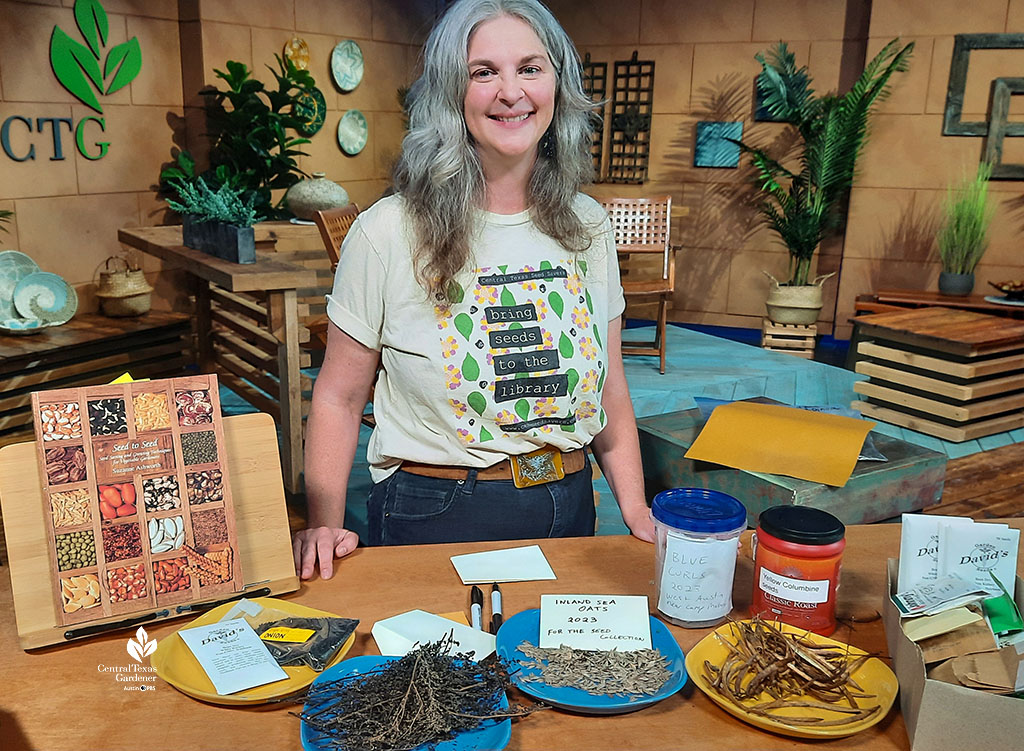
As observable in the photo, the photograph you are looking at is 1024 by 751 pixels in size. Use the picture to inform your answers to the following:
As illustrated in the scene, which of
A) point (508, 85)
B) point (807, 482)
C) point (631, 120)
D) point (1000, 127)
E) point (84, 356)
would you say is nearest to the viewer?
point (508, 85)

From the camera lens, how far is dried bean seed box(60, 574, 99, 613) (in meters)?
1.04

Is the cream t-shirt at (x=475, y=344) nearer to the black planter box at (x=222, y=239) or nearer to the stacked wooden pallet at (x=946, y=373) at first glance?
the black planter box at (x=222, y=239)

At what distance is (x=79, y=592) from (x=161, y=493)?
0.15m

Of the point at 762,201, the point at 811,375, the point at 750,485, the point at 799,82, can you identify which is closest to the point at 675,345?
the point at 811,375

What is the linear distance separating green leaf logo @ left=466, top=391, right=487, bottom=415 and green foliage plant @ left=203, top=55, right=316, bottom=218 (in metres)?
4.25

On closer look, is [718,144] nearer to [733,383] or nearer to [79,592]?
[733,383]

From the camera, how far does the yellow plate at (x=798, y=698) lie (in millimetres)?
901

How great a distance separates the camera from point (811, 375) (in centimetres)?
551

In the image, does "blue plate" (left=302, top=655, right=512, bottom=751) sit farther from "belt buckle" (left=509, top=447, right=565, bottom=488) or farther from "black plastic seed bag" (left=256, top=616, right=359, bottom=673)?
"belt buckle" (left=509, top=447, right=565, bottom=488)

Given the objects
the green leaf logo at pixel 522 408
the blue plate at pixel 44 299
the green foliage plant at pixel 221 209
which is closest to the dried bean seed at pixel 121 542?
the green leaf logo at pixel 522 408

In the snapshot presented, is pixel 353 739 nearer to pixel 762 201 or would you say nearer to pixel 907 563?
pixel 907 563

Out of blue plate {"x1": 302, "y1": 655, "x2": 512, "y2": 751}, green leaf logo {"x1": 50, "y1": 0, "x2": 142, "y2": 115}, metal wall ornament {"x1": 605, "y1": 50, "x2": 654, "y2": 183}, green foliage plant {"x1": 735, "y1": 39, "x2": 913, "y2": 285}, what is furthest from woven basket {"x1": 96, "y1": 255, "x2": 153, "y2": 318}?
blue plate {"x1": 302, "y1": 655, "x2": 512, "y2": 751}

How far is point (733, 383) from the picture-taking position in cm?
516

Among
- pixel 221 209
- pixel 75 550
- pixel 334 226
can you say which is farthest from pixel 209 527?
pixel 221 209
